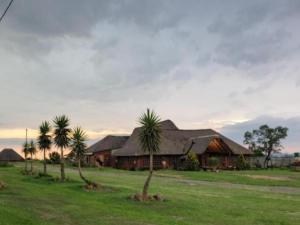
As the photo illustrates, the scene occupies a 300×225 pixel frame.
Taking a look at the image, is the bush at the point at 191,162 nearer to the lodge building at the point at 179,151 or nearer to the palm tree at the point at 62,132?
the lodge building at the point at 179,151

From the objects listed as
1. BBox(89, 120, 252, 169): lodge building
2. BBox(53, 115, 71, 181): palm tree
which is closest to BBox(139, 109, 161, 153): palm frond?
BBox(53, 115, 71, 181): palm tree

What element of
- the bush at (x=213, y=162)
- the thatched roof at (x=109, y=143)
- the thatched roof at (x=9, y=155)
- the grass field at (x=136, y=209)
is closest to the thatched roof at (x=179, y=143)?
the bush at (x=213, y=162)

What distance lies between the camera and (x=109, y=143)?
9525 cm

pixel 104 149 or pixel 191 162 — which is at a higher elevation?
pixel 104 149

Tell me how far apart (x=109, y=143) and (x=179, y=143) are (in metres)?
19.1

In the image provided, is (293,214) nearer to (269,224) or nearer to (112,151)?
(269,224)

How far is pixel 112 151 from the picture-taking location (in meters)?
90.5

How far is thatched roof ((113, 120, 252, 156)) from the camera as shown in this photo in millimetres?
77625

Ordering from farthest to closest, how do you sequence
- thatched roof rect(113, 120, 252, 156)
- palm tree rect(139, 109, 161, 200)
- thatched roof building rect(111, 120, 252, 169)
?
1. thatched roof rect(113, 120, 252, 156)
2. thatched roof building rect(111, 120, 252, 169)
3. palm tree rect(139, 109, 161, 200)

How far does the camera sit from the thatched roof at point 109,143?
93.9 metres

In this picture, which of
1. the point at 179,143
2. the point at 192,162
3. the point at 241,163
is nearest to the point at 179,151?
the point at 179,143

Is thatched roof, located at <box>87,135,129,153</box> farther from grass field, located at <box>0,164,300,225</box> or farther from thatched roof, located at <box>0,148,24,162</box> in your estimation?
grass field, located at <box>0,164,300,225</box>

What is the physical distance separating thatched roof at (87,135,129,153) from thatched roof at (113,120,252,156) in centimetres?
509

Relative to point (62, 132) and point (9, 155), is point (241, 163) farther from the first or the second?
point (9, 155)
